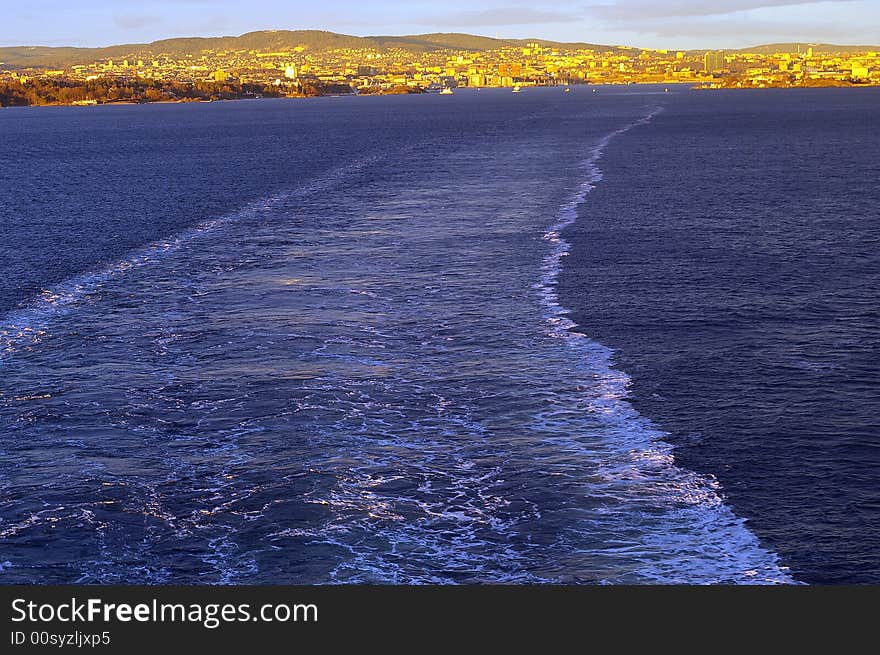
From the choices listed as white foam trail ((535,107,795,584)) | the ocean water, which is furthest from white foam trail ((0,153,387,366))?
the ocean water

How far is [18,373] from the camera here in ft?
110

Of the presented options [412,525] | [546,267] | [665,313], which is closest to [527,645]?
[412,525]

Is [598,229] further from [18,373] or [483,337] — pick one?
[18,373]

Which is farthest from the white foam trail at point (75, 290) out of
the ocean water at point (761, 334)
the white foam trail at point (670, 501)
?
the ocean water at point (761, 334)

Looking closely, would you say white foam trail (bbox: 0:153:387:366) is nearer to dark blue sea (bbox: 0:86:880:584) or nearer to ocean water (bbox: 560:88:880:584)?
dark blue sea (bbox: 0:86:880:584)

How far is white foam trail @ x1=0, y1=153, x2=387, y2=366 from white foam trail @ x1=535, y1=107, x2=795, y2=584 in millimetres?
18523

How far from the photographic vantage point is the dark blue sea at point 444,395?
22.1 meters

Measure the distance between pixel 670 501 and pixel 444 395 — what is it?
8.76 m

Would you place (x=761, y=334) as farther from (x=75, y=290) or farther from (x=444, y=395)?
(x=75, y=290)

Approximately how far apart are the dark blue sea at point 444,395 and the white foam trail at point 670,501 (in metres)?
0.07

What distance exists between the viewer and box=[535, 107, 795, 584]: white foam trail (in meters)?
20.9

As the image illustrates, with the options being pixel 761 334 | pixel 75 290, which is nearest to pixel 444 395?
pixel 761 334

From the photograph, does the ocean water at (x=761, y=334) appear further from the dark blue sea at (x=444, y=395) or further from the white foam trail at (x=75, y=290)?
the white foam trail at (x=75, y=290)

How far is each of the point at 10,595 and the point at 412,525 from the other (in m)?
8.55
